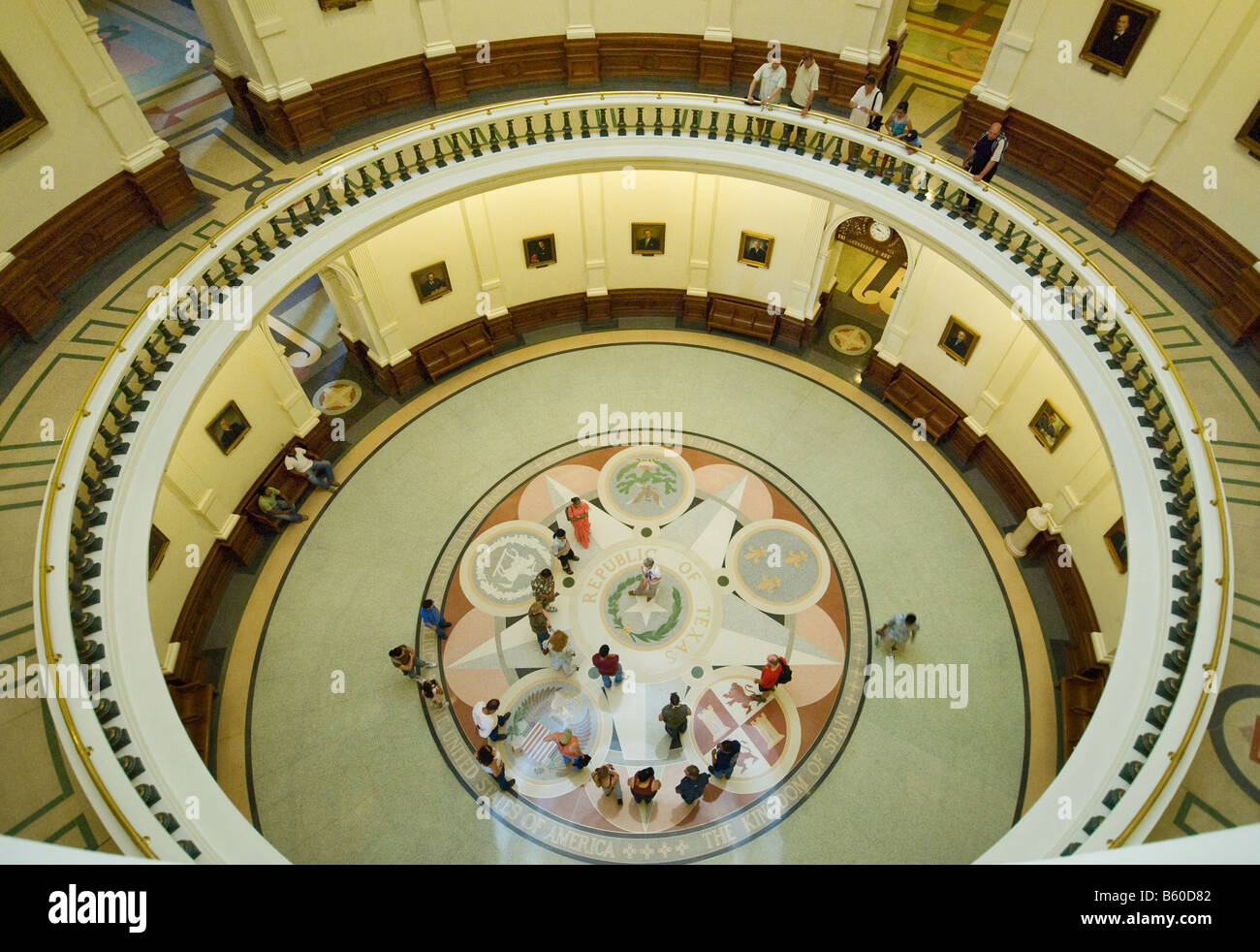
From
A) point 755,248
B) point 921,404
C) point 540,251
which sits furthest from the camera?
point 540,251

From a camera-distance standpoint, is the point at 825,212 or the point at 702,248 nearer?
the point at 825,212

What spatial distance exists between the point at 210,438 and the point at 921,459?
38.3ft

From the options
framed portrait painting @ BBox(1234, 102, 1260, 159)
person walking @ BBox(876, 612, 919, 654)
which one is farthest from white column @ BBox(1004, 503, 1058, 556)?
framed portrait painting @ BBox(1234, 102, 1260, 159)

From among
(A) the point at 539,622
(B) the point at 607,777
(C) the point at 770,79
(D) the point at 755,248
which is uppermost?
(C) the point at 770,79

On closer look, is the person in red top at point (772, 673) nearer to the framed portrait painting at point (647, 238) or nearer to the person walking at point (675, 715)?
the person walking at point (675, 715)

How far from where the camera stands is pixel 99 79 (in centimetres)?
973

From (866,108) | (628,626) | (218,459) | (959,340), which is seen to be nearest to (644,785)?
(628,626)

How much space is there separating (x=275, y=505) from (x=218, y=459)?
1.11 meters

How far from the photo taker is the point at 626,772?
9.77 meters

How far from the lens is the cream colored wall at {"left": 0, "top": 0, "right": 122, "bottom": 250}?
8.95m

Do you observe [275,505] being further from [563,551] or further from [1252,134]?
[1252,134]

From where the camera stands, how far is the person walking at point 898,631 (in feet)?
33.3

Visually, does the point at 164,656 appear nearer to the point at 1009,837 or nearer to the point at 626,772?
the point at 626,772
